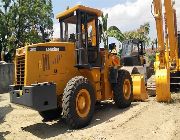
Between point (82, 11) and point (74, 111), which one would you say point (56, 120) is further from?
point (82, 11)

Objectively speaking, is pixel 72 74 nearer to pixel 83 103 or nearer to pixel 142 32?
pixel 83 103

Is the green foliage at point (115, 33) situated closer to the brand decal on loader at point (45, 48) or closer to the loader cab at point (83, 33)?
the loader cab at point (83, 33)

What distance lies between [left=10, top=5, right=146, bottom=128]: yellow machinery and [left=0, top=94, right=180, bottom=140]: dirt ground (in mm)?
399

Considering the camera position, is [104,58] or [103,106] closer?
[104,58]

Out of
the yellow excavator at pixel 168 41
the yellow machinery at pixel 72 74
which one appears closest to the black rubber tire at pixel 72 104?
the yellow machinery at pixel 72 74

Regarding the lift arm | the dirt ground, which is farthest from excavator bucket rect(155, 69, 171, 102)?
the dirt ground

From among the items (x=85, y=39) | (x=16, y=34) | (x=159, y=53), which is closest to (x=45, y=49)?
(x=85, y=39)

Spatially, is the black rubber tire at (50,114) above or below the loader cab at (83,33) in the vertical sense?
below

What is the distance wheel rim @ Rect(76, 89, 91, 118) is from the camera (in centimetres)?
809

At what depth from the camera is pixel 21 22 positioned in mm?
32031

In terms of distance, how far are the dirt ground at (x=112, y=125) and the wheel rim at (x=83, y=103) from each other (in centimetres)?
38

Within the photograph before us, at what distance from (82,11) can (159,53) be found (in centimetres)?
456

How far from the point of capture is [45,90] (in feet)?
24.8

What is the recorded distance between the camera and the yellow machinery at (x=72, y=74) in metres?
7.72
